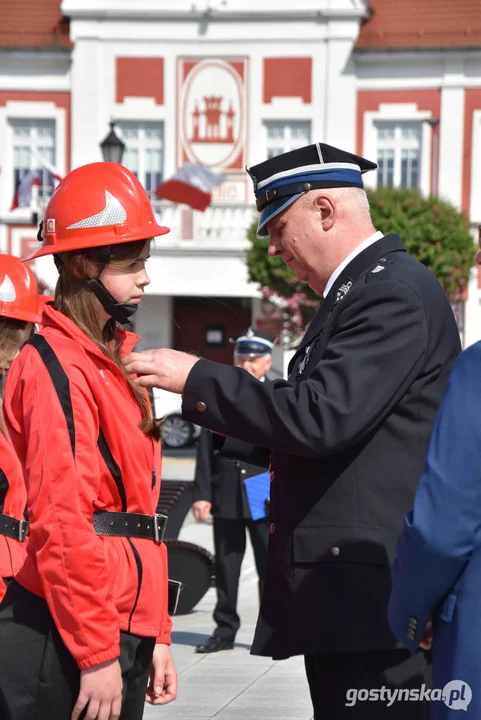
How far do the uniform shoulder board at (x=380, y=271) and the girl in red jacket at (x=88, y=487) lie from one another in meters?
0.58

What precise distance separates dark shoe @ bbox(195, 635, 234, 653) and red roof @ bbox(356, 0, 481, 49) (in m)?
24.2

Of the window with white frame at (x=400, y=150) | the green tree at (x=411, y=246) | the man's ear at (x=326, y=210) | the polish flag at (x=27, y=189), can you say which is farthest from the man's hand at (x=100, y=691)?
the polish flag at (x=27, y=189)

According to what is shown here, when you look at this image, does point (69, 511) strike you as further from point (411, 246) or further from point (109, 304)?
point (411, 246)

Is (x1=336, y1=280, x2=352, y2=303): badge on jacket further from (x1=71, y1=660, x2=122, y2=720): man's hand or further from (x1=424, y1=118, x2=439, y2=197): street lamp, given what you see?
(x1=424, y1=118, x2=439, y2=197): street lamp

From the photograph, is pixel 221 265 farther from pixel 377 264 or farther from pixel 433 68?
pixel 377 264

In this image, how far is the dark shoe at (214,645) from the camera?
788 cm

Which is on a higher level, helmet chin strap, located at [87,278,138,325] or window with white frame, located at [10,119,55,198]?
window with white frame, located at [10,119,55,198]

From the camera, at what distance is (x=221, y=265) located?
3012 cm

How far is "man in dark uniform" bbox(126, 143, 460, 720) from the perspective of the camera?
9.83 feet

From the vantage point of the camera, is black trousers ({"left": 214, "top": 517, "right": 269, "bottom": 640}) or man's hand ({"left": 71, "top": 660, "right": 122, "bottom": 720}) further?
black trousers ({"left": 214, "top": 517, "right": 269, "bottom": 640})

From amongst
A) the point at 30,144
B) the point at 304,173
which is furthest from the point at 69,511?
the point at 30,144

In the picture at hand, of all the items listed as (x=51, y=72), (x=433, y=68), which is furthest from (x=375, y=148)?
(x=51, y=72)

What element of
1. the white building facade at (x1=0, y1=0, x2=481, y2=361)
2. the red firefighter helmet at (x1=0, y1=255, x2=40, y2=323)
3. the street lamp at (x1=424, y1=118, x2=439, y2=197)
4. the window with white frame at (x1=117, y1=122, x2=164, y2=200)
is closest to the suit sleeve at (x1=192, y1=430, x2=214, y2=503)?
the red firefighter helmet at (x1=0, y1=255, x2=40, y2=323)

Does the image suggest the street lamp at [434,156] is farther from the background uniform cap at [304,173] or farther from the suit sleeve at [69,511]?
the suit sleeve at [69,511]
